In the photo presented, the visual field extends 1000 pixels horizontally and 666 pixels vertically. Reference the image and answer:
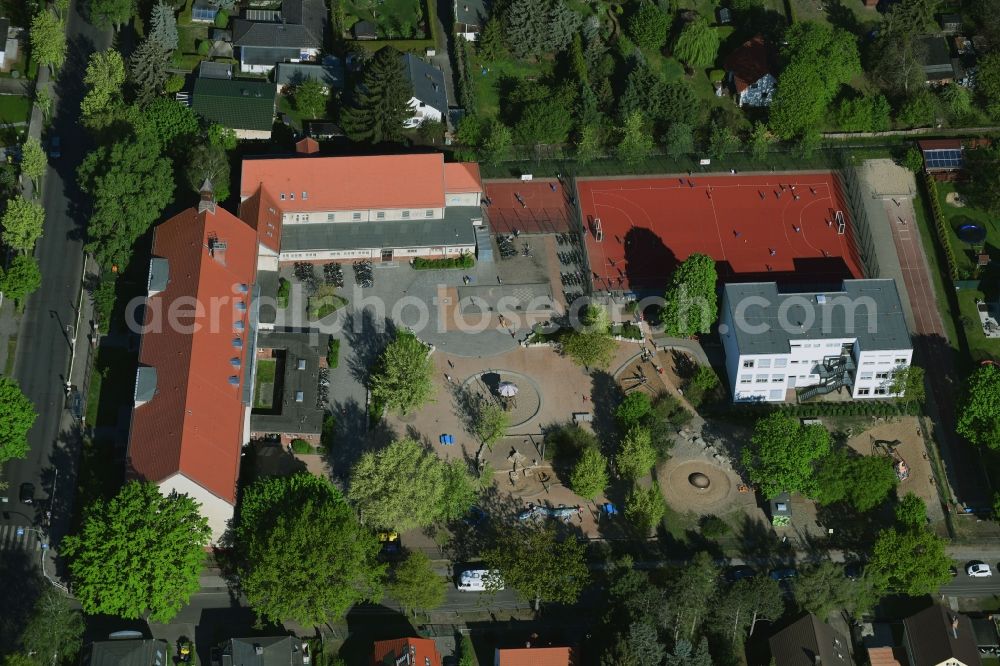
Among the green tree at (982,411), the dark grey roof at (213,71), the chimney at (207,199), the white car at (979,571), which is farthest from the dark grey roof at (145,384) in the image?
the white car at (979,571)

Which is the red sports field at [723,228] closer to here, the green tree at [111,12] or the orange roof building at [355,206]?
the orange roof building at [355,206]

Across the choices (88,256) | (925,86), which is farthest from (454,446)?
(925,86)

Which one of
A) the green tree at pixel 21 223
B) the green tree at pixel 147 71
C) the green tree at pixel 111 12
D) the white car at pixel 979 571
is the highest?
the green tree at pixel 111 12

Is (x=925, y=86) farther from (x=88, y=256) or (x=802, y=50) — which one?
(x=88, y=256)

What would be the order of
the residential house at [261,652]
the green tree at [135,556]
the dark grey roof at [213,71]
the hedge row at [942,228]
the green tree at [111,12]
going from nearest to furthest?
the green tree at [135,556]
the residential house at [261,652]
the hedge row at [942,228]
the dark grey roof at [213,71]
the green tree at [111,12]

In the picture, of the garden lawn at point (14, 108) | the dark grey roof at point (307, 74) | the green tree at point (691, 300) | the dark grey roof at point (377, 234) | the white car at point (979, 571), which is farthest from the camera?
the dark grey roof at point (307, 74)

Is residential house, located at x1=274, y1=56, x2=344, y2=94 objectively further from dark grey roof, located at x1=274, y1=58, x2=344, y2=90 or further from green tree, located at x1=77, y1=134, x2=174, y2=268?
green tree, located at x1=77, y1=134, x2=174, y2=268

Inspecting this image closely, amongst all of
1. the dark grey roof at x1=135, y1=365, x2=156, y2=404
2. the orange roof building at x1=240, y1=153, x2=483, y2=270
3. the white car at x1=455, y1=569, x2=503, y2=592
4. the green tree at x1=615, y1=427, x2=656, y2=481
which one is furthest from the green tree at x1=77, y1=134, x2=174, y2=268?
the green tree at x1=615, y1=427, x2=656, y2=481
